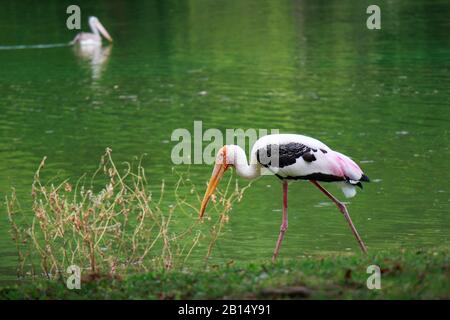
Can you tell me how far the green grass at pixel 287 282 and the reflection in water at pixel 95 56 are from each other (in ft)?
66.2

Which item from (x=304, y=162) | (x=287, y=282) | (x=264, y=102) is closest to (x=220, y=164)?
(x=304, y=162)

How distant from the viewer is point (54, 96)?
26328 millimetres

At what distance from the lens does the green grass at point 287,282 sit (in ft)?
27.4

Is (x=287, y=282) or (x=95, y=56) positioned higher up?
(x=287, y=282)

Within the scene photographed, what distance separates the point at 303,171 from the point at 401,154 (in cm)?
728

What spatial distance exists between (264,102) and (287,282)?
1590 centimetres

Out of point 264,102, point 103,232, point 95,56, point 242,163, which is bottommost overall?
point 95,56

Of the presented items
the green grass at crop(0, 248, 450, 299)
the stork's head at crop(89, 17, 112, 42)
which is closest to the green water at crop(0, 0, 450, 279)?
the stork's head at crop(89, 17, 112, 42)

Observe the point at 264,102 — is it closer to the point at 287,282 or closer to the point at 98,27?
the point at 98,27

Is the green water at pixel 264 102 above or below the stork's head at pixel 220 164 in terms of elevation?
below

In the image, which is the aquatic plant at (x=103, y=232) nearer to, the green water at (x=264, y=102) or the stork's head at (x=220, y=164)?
the stork's head at (x=220, y=164)

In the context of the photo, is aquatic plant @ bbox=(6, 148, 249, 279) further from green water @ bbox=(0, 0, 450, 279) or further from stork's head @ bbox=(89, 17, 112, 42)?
stork's head @ bbox=(89, 17, 112, 42)

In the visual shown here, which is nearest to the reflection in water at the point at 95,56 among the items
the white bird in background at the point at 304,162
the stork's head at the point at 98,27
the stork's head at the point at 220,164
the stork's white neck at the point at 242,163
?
the stork's head at the point at 98,27

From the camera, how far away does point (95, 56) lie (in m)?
34.0
